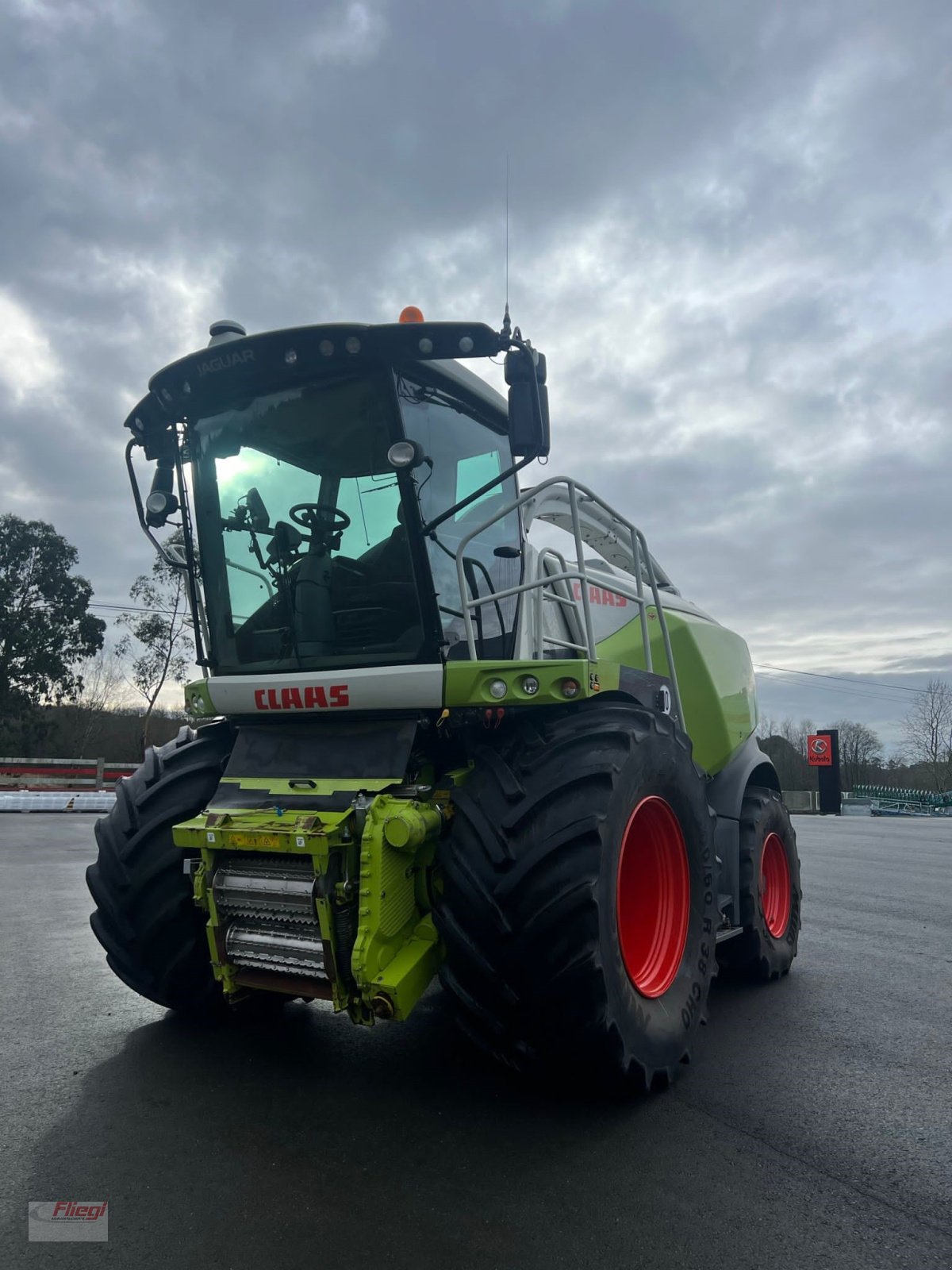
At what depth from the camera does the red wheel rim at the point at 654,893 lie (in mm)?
3840

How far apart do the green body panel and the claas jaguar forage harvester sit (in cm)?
50

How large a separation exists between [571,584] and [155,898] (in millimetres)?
2680

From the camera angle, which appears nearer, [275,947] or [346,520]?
[275,947]

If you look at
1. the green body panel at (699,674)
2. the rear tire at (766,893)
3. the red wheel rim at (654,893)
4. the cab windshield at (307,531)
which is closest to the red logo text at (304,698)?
the cab windshield at (307,531)

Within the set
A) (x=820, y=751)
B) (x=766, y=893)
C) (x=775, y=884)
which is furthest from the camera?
(x=820, y=751)

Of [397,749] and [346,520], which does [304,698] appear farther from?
[346,520]

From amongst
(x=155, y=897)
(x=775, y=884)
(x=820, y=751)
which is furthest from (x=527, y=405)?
(x=820, y=751)

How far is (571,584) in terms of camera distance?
5.00 meters

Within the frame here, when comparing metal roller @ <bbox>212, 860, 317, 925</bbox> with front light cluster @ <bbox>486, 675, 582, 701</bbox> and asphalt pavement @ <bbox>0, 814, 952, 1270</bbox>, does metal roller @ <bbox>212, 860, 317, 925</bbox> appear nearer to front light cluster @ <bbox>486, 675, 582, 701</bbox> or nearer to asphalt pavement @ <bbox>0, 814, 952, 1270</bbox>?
asphalt pavement @ <bbox>0, 814, 952, 1270</bbox>

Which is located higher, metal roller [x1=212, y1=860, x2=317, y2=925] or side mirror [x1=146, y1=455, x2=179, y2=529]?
side mirror [x1=146, y1=455, x2=179, y2=529]

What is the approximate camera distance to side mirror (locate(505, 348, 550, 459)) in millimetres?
3482

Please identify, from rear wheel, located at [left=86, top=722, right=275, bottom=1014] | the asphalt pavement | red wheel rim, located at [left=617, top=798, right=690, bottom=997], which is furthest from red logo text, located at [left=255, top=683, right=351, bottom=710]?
the asphalt pavement

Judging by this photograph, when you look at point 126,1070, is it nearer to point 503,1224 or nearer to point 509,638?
point 503,1224

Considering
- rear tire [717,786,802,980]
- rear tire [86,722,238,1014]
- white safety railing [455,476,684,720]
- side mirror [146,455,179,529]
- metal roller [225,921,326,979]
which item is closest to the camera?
metal roller [225,921,326,979]
